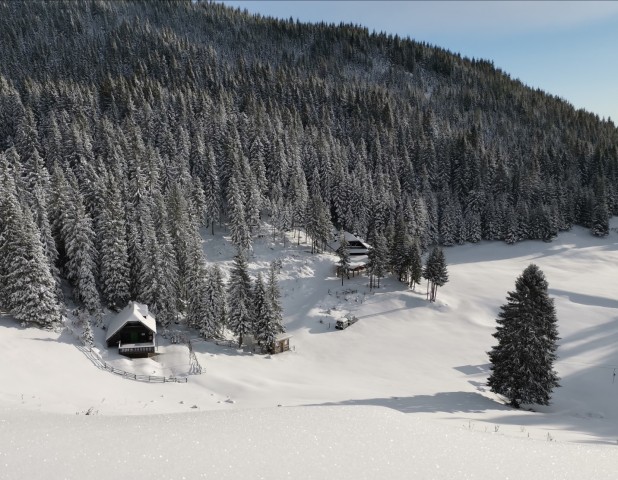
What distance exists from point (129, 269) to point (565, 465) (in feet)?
155

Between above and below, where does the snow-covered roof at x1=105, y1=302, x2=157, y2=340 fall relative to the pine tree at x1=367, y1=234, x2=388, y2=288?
below

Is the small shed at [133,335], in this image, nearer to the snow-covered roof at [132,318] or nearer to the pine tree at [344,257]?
the snow-covered roof at [132,318]

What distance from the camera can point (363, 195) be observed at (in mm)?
94375

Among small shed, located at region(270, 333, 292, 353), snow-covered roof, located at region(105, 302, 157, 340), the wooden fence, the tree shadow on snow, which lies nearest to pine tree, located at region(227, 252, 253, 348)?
small shed, located at region(270, 333, 292, 353)

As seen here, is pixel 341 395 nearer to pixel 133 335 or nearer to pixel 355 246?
pixel 133 335

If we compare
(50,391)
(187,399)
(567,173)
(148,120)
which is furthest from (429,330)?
(567,173)

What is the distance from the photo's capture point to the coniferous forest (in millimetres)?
46344

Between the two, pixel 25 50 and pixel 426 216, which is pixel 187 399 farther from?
pixel 25 50

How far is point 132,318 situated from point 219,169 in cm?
5509

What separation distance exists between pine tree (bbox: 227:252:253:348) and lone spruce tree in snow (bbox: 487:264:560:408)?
26473 mm

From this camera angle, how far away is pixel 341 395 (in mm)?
31000

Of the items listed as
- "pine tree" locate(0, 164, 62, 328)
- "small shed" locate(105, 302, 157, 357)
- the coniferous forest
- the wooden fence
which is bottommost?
the wooden fence

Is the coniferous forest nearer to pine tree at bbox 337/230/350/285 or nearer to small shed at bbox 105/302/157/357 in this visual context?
small shed at bbox 105/302/157/357

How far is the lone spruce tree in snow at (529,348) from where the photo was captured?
30.4 meters
